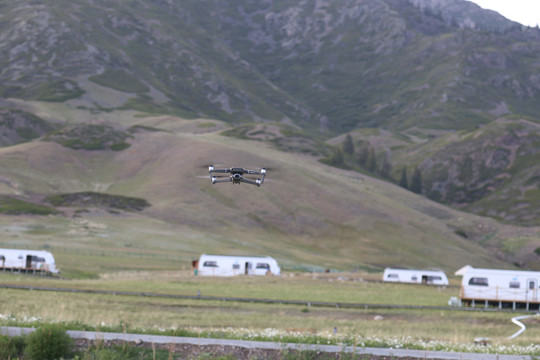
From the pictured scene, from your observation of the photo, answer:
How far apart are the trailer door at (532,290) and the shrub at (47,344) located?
5376 centimetres

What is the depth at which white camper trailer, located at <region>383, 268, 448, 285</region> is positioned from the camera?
3957 inches

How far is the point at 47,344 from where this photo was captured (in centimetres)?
2895

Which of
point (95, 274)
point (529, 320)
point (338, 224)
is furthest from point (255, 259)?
point (338, 224)

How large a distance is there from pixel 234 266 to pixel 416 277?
2616cm

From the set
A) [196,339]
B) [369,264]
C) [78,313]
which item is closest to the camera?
[196,339]

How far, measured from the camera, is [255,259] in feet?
330

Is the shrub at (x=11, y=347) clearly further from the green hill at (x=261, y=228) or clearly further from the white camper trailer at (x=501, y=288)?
the green hill at (x=261, y=228)

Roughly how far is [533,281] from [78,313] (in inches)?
1793

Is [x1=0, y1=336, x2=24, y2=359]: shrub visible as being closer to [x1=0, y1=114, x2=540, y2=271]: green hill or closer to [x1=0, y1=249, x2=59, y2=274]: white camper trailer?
[x1=0, y1=249, x2=59, y2=274]: white camper trailer

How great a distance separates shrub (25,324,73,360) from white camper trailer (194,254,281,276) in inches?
2733

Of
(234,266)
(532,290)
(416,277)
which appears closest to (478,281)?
(532,290)

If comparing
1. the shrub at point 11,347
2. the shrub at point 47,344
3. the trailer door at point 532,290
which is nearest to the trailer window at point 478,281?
the trailer door at point 532,290

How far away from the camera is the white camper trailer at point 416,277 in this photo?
330 ft

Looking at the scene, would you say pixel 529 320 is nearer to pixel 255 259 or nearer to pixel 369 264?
pixel 255 259
